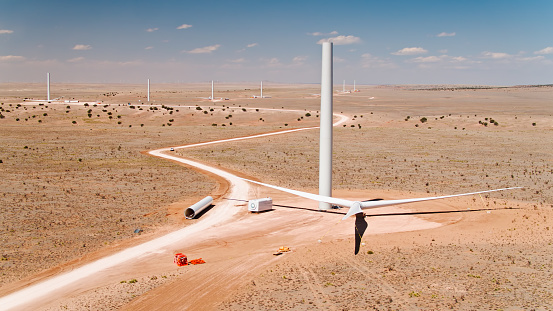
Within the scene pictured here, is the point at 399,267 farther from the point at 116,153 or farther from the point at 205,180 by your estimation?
the point at 116,153

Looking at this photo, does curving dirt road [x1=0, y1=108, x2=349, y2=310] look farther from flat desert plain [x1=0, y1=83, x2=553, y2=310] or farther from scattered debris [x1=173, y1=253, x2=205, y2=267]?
scattered debris [x1=173, y1=253, x2=205, y2=267]

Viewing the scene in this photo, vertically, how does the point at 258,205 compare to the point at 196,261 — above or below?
above

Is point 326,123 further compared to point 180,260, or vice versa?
point 326,123

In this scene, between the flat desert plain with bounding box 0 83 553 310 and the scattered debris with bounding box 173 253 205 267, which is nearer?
the flat desert plain with bounding box 0 83 553 310


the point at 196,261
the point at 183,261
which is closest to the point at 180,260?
the point at 183,261

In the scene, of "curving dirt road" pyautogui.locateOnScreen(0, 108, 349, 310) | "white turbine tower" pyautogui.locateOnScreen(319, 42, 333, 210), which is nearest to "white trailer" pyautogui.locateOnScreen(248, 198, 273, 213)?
"curving dirt road" pyautogui.locateOnScreen(0, 108, 349, 310)

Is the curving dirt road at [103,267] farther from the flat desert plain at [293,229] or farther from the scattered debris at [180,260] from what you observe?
the scattered debris at [180,260]

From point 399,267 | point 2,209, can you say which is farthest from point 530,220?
point 2,209

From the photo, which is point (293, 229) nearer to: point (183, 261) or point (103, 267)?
point (183, 261)
